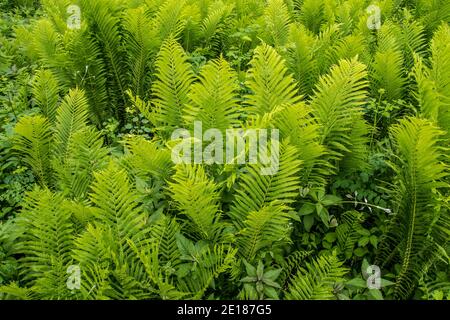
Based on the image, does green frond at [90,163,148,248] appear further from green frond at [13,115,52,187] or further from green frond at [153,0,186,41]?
green frond at [153,0,186,41]

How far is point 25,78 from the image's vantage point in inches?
127

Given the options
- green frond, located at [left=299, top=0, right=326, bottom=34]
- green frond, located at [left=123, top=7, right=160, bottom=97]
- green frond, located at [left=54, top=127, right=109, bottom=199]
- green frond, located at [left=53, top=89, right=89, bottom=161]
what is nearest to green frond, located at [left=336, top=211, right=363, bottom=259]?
green frond, located at [left=54, top=127, right=109, bottom=199]

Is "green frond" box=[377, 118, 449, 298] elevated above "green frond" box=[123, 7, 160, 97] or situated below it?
below

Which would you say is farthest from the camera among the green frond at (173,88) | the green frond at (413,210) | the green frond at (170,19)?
the green frond at (170,19)

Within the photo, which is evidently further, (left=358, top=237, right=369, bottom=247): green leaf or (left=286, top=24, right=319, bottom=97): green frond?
(left=286, top=24, right=319, bottom=97): green frond

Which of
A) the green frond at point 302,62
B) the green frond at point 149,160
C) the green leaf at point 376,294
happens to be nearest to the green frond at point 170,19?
the green frond at point 302,62

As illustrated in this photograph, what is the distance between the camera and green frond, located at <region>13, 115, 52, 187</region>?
97.3 inches

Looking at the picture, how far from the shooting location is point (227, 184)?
2031mm

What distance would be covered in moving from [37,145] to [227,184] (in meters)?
1.15

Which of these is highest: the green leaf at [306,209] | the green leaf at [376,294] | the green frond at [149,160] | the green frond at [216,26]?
the green frond at [216,26]

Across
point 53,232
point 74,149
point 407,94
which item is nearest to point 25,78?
point 74,149

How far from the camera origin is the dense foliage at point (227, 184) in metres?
1.92

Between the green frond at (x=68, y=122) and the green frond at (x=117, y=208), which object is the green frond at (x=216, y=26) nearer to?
the green frond at (x=68, y=122)

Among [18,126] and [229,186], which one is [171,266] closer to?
[229,186]
